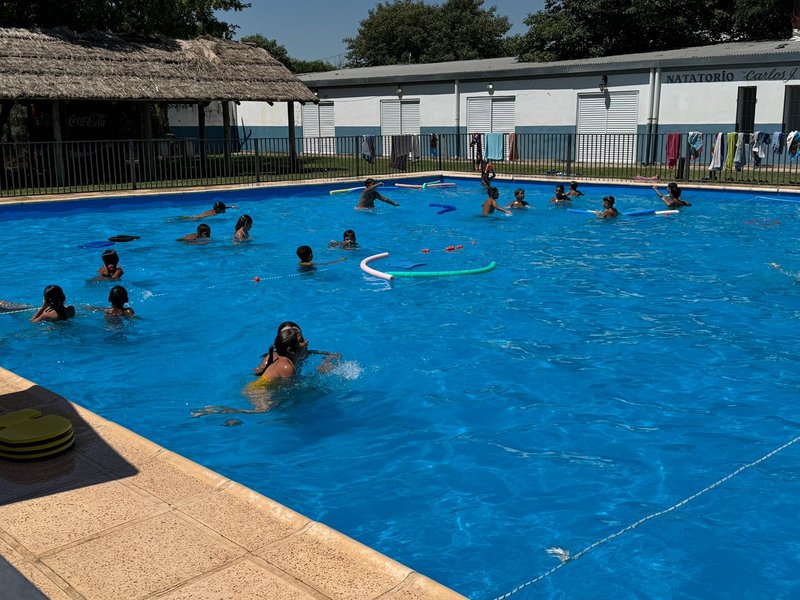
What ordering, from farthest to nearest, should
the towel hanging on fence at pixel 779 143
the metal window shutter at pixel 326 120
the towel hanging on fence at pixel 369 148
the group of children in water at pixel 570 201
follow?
the metal window shutter at pixel 326 120, the towel hanging on fence at pixel 369 148, the towel hanging on fence at pixel 779 143, the group of children in water at pixel 570 201

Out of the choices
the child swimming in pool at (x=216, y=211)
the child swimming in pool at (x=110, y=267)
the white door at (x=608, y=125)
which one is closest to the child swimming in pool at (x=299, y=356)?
the child swimming in pool at (x=110, y=267)

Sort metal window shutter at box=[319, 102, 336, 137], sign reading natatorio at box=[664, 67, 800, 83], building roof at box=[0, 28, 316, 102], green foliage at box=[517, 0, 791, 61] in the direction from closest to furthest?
building roof at box=[0, 28, 316, 102] → sign reading natatorio at box=[664, 67, 800, 83] → green foliage at box=[517, 0, 791, 61] → metal window shutter at box=[319, 102, 336, 137]

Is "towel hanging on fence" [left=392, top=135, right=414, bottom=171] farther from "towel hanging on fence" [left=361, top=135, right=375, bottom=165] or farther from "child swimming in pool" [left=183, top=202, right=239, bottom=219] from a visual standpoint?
"child swimming in pool" [left=183, top=202, right=239, bottom=219]

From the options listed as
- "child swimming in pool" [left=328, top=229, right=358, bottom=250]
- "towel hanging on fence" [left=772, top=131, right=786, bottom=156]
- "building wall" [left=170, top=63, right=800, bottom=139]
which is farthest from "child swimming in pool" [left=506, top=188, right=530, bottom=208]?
"building wall" [left=170, top=63, right=800, bottom=139]

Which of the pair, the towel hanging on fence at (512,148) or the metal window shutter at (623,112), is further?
the towel hanging on fence at (512,148)

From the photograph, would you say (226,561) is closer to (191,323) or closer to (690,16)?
(191,323)

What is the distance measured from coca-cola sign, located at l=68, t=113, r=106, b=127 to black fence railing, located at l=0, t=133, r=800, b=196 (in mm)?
1136

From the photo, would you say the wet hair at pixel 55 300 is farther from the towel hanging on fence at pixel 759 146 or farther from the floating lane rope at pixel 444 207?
the towel hanging on fence at pixel 759 146

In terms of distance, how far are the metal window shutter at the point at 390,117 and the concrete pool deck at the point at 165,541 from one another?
33959 mm

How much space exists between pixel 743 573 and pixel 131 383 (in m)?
6.11

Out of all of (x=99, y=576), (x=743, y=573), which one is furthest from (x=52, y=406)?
(x=743, y=573)

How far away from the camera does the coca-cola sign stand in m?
28.7

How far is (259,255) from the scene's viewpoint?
1551cm

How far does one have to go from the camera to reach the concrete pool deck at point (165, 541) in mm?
3686
